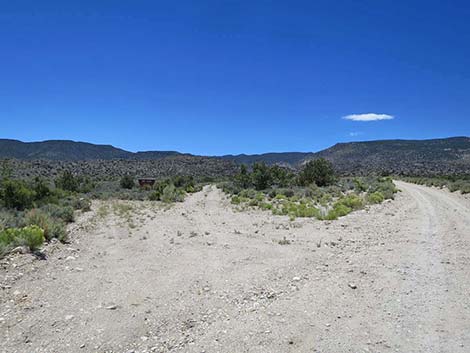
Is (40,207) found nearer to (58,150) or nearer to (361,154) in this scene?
(58,150)

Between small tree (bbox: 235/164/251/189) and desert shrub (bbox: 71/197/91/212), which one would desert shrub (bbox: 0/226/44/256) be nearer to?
desert shrub (bbox: 71/197/91/212)

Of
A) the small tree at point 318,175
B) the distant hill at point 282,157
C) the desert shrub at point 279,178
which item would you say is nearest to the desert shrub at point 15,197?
the desert shrub at point 279,178

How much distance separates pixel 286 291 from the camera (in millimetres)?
7898

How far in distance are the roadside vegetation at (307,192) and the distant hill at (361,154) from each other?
58.4 m

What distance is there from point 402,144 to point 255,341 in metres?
133

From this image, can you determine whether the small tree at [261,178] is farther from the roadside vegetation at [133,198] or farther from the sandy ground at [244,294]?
the sandy ground at [244,294]

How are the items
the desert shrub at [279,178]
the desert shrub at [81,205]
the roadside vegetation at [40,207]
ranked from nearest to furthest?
the roadside vegetation at [40,207] < the desert shrub at [81,205] < the desert shrub at [279,178]

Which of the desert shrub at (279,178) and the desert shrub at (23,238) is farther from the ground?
the desert shrub at (279,178)

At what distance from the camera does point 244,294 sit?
7871mm

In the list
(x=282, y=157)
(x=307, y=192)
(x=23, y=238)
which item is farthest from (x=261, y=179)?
(x=282, y=157)

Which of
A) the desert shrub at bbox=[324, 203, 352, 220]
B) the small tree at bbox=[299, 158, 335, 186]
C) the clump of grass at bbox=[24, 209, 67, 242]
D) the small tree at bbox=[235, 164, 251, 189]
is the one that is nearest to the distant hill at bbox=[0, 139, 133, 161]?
the small tree at bbox=[235, 164, 251, 189]

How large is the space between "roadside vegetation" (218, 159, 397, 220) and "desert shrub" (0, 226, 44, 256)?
1166 cm

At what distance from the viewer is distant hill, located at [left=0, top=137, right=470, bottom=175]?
107562 millimetres

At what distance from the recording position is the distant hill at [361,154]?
108 meters
